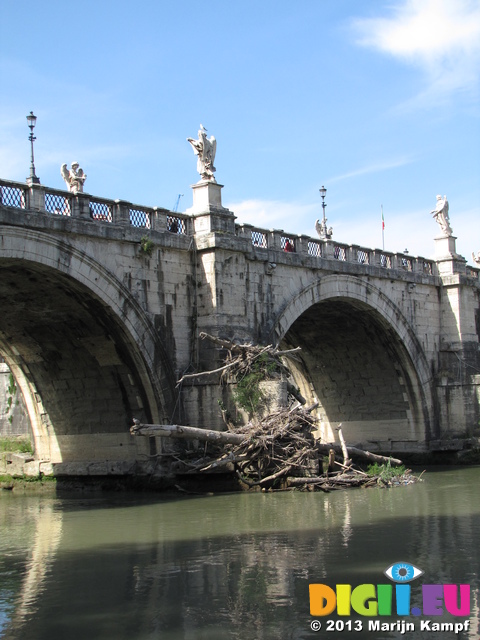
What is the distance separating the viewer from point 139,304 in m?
21.0

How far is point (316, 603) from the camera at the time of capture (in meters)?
10.1

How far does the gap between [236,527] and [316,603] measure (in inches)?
224

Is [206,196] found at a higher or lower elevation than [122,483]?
higher

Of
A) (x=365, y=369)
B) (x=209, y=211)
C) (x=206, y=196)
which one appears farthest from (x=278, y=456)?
(x=365, y=369)

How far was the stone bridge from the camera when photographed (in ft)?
64.8

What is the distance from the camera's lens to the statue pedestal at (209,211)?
22344 mm

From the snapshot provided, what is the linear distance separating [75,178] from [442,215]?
16.6 metres

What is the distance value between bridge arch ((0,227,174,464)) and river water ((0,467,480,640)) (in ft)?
9.31

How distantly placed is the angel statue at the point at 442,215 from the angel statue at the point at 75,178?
53.2 ft

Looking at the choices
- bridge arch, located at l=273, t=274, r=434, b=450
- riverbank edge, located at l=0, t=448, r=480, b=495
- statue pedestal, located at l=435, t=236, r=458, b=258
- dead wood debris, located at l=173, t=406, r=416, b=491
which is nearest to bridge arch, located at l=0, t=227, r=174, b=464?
riverbank edge, located at l=0, t=448, r=480, b=495

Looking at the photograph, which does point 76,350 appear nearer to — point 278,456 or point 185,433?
point 185,433

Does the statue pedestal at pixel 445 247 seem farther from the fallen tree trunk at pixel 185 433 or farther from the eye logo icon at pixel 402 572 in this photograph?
the eye logo icon at pixel 402 572

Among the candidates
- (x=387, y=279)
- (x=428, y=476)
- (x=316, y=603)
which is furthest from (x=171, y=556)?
(x=387, y=279)

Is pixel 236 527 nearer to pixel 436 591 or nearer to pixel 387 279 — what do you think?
pixel 436 591
